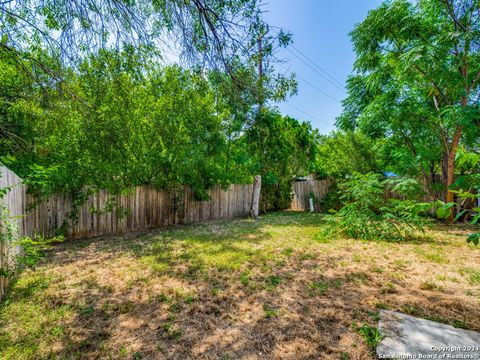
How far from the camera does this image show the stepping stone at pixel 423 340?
149cm

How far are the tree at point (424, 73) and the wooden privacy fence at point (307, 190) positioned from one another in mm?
4220

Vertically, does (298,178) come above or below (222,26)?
below

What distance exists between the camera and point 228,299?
2.34 metres

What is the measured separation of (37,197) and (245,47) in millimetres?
4479

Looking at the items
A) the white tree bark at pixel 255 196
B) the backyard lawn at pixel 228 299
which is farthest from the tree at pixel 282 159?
the backyard lawn at pixel 228 299

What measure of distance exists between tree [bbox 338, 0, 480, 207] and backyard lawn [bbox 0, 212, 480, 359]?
3.50 m

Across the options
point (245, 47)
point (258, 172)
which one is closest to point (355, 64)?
point (258, 172)

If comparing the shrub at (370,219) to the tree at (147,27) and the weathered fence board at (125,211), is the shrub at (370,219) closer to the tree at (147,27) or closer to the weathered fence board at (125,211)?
the tree at (147,27)

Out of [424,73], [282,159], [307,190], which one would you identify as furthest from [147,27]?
[307,190]

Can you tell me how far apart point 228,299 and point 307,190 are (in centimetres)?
899

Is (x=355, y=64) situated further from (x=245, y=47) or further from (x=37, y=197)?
(x=37, y=197)

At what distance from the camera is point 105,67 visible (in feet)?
11.4

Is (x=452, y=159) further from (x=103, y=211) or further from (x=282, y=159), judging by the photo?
(x=103, y=211)

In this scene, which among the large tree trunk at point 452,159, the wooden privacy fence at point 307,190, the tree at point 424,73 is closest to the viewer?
→ the tree at point 424,73
